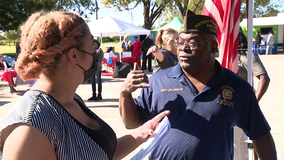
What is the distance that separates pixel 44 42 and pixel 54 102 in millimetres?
312

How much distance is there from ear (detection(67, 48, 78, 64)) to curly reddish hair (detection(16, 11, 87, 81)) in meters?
0.02

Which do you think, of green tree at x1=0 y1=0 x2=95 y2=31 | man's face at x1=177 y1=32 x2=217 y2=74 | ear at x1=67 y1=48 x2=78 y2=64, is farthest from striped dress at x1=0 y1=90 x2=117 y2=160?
green tree at x1=0 y1=0 x2=95 y2=31

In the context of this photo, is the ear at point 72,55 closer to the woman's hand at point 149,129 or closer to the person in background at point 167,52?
the woman's hand at point 149,129

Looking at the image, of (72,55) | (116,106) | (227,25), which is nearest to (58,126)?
(72,55)

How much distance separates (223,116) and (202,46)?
56 cm

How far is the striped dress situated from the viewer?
1251mm

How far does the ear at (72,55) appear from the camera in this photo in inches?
58.7

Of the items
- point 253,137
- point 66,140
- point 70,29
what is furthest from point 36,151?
point 253,137

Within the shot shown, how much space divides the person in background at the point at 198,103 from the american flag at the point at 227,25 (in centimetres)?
94

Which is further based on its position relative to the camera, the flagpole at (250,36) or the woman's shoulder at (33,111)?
the flagpole at (250,36)

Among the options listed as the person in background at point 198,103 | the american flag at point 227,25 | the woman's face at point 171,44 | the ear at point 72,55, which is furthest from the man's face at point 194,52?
the woman's face at point 171,44

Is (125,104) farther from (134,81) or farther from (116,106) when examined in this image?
(116,106)

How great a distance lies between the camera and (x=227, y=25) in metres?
3.12

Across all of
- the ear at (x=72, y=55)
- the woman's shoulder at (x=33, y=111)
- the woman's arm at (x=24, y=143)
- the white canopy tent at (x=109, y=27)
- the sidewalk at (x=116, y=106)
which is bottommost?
the sidewalk at (x=116, y=106)
